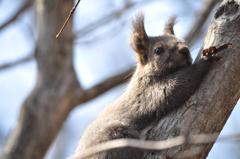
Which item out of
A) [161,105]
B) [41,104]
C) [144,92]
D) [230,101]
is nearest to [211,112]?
[230,101]

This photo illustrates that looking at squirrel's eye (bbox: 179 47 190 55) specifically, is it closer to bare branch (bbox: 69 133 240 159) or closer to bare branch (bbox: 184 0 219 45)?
bare branch (bbox: 69 133 240 159)

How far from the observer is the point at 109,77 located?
8.07 metres

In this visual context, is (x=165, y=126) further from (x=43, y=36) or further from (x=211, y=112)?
(x=43, y=36)

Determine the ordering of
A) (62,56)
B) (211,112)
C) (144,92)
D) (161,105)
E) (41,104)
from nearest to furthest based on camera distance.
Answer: (211,112), (161,105), (144,92), (41,104), (62,56)

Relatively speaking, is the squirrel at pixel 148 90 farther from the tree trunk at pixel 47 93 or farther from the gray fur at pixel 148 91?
the tree trunk at pixel 47 93

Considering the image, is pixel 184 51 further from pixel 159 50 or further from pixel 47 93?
pixel 47 93

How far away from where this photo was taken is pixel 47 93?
302 inches

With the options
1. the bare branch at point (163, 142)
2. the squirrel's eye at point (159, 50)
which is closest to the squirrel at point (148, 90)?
the squirrel's eye at point (159, 50)

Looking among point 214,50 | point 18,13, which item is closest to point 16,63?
point 18,13

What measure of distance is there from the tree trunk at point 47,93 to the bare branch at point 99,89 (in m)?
0.13

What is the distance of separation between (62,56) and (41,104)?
86 cm

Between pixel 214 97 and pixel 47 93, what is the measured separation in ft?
12.3

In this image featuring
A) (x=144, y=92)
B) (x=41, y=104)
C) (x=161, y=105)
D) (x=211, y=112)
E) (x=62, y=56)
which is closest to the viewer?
(x=211, y=112)

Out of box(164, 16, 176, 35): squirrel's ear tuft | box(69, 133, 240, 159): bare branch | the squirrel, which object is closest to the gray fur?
the squirrel
